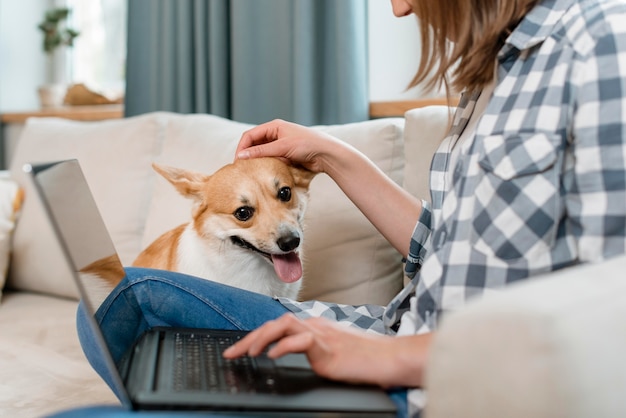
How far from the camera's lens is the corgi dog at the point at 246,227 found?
155 centimetres

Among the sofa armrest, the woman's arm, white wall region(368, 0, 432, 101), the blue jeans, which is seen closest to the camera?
the sofa armrest

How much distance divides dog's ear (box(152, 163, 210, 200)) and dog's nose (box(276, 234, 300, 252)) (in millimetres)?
269

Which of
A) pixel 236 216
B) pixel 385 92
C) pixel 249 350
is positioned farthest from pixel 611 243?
pixel 385 92

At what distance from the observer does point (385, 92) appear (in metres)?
2.58

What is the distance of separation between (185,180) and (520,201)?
0.93 meters

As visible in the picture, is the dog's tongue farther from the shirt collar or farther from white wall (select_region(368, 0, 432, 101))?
white wall (select_region(368, 0, 432, 101))

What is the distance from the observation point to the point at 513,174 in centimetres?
94

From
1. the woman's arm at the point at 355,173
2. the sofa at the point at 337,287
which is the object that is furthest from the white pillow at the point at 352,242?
the woman's arm at the point at 355,173

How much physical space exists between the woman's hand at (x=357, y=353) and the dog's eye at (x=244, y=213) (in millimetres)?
678

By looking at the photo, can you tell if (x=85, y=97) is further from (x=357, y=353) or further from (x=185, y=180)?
(x=357, y=353)

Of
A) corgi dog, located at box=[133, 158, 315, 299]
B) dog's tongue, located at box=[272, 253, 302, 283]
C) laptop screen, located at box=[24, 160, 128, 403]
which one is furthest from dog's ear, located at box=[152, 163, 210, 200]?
laptop screen, located at box=[24, 160, 128, 403]

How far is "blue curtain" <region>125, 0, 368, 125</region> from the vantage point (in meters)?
2.32

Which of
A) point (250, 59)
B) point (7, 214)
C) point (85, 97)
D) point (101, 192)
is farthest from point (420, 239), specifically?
point (85, 97)

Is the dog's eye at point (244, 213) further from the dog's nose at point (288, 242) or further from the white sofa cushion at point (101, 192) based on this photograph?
the white sofa cushion at point (101, 192)
